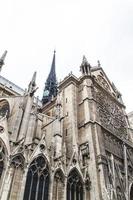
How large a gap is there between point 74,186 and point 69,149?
3.75 m

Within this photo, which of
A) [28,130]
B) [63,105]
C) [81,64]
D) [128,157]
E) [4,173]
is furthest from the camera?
[81,64]

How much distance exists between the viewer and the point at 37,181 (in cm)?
1273

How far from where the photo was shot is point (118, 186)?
1622 cm

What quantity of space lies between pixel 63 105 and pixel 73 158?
313 inches

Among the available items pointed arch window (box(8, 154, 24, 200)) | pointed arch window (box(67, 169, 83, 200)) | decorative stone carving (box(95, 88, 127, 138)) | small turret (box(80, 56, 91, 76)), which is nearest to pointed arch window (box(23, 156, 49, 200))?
pointed arch window (box(8, 154, 24, 200))

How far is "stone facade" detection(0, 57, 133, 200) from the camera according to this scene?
12453 millimetres

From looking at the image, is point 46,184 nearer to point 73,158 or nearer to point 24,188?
point 24,188

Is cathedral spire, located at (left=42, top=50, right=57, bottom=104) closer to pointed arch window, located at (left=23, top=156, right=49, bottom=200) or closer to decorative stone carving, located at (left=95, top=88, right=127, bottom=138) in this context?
decorative stone carving, located at (left=95, top=88, right=127, bottom=138)

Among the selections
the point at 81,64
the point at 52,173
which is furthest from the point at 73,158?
the point at 81,64

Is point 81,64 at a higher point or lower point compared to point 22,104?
higher

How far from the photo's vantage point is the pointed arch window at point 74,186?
Result: 14.0 metres

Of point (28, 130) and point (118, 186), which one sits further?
point (118, 186)

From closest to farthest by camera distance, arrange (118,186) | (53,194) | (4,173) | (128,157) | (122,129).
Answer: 1. (4,173)
2. (53,194)
3. (118,186)
4. (128,157)
5. (122,129)

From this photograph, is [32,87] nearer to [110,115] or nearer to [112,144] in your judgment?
[112,144]
